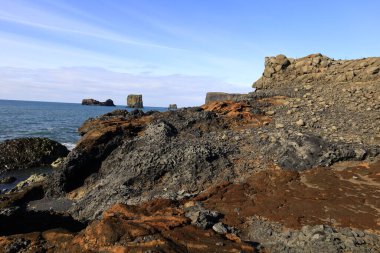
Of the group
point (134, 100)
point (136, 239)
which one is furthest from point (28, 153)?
point (134, 100)

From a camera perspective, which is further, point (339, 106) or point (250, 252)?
point (339, 106)

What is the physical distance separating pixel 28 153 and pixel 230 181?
26.4 m

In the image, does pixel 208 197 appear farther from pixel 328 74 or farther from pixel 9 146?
pixel 9 146

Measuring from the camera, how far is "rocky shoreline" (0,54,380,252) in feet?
30.7

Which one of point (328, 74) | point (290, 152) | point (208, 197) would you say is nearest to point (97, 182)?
point (208, 197)

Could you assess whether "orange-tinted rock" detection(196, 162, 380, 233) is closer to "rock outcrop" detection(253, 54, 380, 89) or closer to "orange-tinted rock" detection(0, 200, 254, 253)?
"orange-tinted rock" detection(0, 200, 254, 253)

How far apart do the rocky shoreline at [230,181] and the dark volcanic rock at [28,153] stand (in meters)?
11.3

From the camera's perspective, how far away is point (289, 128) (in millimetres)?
20031

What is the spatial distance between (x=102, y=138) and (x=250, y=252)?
14.0 metres

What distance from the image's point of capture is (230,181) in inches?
611

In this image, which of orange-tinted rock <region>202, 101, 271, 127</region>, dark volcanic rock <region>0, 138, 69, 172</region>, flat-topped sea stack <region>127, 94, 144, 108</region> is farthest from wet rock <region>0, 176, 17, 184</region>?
flat-topped sea stack <region>127, 94, 144, 108</region>

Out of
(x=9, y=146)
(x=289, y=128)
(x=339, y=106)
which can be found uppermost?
(x=339, y=106)

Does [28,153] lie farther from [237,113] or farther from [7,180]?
[237,113]

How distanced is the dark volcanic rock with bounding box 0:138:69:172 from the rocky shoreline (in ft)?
37.2
